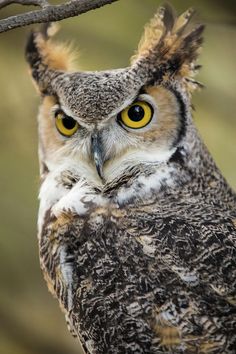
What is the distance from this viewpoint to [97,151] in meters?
3.74

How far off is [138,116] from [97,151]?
0.23 metres

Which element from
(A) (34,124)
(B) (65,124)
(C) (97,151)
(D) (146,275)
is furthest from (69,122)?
(A) (34,124)

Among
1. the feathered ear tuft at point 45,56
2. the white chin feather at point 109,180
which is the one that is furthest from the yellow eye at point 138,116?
the feathered ear tuft at point 45,56

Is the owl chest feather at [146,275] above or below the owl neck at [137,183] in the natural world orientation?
below

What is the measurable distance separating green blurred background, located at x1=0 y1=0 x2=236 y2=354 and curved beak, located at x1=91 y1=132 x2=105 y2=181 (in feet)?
3.68

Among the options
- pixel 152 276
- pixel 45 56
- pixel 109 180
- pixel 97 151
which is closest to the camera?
pixel 152 276

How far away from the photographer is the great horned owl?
10.9ft

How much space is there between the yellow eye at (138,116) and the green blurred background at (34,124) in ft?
3.15

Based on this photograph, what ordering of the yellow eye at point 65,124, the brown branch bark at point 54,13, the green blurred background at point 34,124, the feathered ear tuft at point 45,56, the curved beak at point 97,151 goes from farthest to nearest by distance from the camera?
1. the green blurred background at point 34,124
2. the feathered ear tuft at point 45,56
3. the yellow eye at point 65,124
4. the curved beak at point 97,151
5. the brown branch bark at point 54,13

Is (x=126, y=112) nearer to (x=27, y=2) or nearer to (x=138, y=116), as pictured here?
(x=138, y=116)

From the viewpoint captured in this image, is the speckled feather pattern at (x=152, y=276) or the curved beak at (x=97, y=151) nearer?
the speckled feather pattern at (x=152, y=276)

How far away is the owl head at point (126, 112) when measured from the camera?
376 cm

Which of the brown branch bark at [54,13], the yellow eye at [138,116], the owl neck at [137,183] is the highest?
the brown branch bark at [54,13]

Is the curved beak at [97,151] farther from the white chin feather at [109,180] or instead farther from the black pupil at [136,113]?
the black pupil at [136,113]
